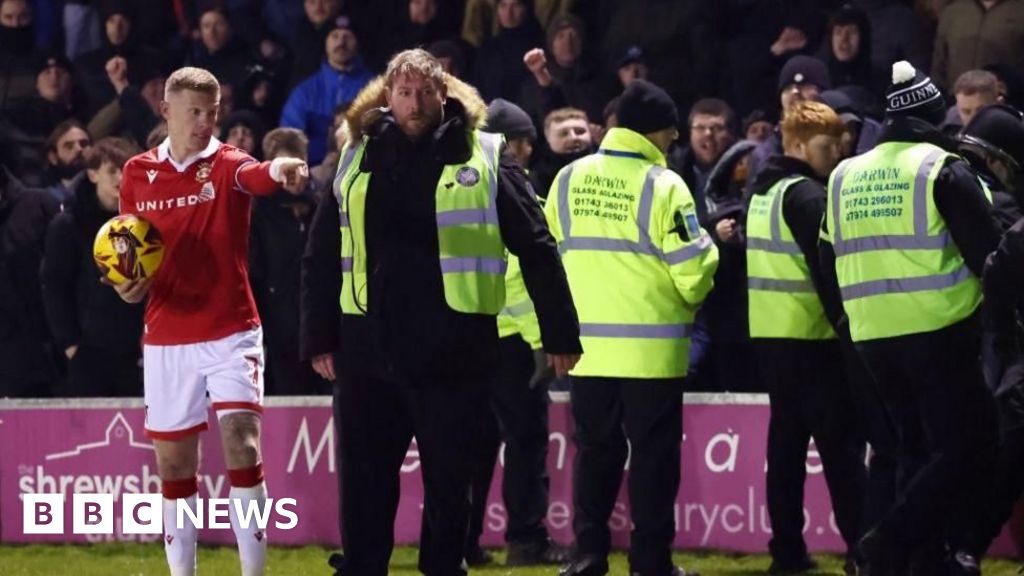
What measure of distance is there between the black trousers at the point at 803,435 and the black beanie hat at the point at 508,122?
1.79 metres

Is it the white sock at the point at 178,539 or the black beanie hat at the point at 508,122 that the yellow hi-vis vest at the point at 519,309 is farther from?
the white sock at the point at 178,539

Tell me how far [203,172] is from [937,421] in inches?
133

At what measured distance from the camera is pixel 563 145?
12.8 m

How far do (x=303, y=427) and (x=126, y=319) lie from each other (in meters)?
1.48

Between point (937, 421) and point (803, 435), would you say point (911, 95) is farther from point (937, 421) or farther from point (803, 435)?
point (803, 435)

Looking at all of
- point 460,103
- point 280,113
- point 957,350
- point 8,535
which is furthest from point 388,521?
point 280,113

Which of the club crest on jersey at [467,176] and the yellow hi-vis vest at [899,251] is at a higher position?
the club crest on jersey at [467,176]

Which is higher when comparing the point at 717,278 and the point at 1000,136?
the point at 1000,136

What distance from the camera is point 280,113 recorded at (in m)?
16.9

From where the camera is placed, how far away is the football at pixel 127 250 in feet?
31.2

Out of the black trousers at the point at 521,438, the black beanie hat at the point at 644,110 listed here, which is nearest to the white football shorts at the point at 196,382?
the black beanie hat at the point at 644,110

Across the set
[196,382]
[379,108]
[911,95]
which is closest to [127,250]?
[196,382]

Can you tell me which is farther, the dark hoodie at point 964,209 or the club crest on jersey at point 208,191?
the club crest on jersey at point 208,191

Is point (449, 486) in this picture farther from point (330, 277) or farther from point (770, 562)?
point (770, 562)
